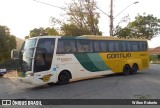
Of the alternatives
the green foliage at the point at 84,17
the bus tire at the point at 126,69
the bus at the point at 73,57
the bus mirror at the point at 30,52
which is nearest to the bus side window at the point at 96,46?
the bus at the point at 73,57

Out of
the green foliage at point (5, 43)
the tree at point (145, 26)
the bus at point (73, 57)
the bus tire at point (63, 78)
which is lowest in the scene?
the bus tire at point (63, 78)

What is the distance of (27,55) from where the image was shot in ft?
56.7

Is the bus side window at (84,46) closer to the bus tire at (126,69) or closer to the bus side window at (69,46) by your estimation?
the bus side window at (69,46)

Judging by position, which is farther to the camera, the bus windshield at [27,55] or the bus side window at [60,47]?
the bus side window at [60,47]

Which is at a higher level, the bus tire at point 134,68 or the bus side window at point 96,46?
the bus side window at point 96,46

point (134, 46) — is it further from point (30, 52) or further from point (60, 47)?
point (30, 52)

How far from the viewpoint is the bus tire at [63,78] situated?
1845 centimetres

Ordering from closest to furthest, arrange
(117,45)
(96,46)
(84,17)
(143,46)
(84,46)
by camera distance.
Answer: (84,46) < (96,46) < (117,45) < (143,46) < (84,17)

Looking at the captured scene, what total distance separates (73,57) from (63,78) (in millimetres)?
1610

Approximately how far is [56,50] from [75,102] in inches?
270

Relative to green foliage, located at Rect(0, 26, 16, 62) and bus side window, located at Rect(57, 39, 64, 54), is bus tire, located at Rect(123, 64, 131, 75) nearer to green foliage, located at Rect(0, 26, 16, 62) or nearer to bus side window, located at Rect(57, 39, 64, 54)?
bus side window, located at Rect(57, 39, 64, 54)

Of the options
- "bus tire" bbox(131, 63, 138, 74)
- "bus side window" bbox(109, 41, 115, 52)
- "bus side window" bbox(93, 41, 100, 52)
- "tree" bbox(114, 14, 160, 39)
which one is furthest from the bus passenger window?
"tree" bbox(114, 14, 160, 39)

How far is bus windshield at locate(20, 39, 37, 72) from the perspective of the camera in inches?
672

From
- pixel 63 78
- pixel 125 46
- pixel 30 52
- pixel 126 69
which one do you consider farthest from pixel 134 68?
pixel 30 52
